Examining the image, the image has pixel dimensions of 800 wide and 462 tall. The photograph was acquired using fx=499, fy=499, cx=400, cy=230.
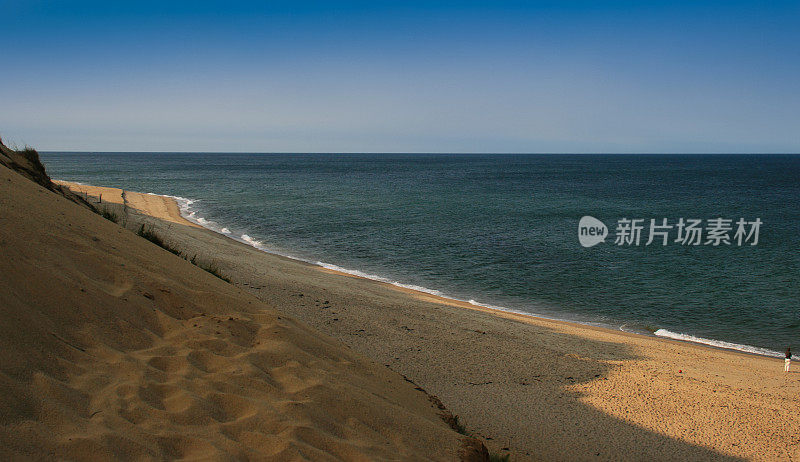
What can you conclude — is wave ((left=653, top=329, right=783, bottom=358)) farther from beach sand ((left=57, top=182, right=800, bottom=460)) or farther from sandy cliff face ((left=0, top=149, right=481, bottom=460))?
sandy cliff face ((left=0, top=149, right=481, bottom=460))

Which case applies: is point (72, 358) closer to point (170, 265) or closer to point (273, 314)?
point (273, 314)

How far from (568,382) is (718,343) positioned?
31.8 feet

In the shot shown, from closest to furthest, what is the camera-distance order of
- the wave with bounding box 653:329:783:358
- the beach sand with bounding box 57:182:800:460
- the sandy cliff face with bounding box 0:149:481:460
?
1. the sandy cliff face with bounding box 0:149:481:460
2. the beach sand with bounding box 57:182:800:460
3. the wave with bounding box 653:329:783:358

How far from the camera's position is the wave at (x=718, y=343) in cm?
1536

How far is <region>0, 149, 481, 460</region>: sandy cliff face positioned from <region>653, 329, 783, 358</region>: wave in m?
13.6

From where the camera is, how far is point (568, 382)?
372 inches

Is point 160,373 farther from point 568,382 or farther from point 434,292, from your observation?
point 434,292

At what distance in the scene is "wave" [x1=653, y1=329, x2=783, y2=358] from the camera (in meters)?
15.4

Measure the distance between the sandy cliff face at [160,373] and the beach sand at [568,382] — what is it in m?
2.13

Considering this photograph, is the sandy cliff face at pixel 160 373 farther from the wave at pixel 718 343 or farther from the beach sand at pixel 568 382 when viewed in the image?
the wave at pixel 718 343

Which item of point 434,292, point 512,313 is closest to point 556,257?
point 434,292

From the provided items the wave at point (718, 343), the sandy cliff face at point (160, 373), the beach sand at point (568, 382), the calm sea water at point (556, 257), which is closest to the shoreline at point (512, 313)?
the wave at point (718, 343)

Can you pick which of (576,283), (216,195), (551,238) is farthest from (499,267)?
(216,195)

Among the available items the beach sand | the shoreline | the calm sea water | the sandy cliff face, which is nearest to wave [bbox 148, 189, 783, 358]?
the shoreline
